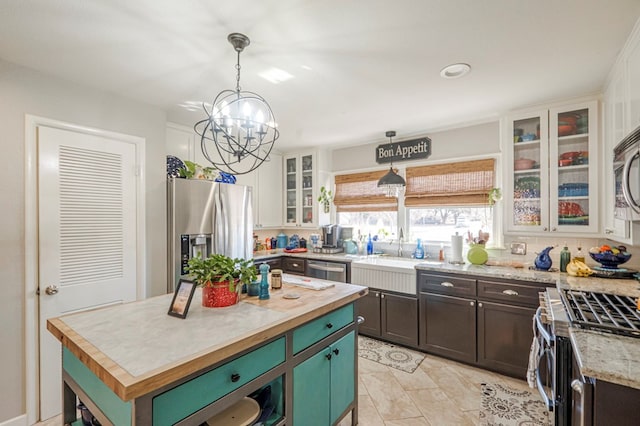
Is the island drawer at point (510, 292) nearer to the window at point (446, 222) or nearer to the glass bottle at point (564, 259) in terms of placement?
the glass bottle at point (564, 259)

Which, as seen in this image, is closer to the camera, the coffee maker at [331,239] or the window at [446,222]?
the window at [446,222]

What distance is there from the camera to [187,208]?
294 centimetres

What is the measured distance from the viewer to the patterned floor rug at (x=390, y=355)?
9.75ft

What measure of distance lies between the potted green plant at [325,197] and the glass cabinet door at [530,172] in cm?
242

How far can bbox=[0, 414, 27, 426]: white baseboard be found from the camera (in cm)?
206

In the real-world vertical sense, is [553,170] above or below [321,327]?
above

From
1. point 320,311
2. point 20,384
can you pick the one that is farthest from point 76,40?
point 20,384

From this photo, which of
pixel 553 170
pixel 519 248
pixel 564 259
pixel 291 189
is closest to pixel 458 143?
pixel 553 170

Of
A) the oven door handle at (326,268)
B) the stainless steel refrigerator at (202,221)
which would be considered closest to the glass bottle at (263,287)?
the stainless steel refrigerator at (202,221)

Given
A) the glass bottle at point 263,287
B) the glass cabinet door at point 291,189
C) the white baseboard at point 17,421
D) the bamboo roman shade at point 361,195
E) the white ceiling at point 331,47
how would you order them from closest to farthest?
the white ceiling at point 331,47 < the glass bottle at point 263,287 < the white baseboard at point 17,421 < the bamboo roman shade at point 361,195 < the glass cabinet door at point 291,189

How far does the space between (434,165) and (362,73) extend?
193cm

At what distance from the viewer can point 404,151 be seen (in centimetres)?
Answer: 398

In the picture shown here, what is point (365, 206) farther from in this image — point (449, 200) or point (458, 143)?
point (458, 143)

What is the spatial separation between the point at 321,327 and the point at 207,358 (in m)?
0.77
